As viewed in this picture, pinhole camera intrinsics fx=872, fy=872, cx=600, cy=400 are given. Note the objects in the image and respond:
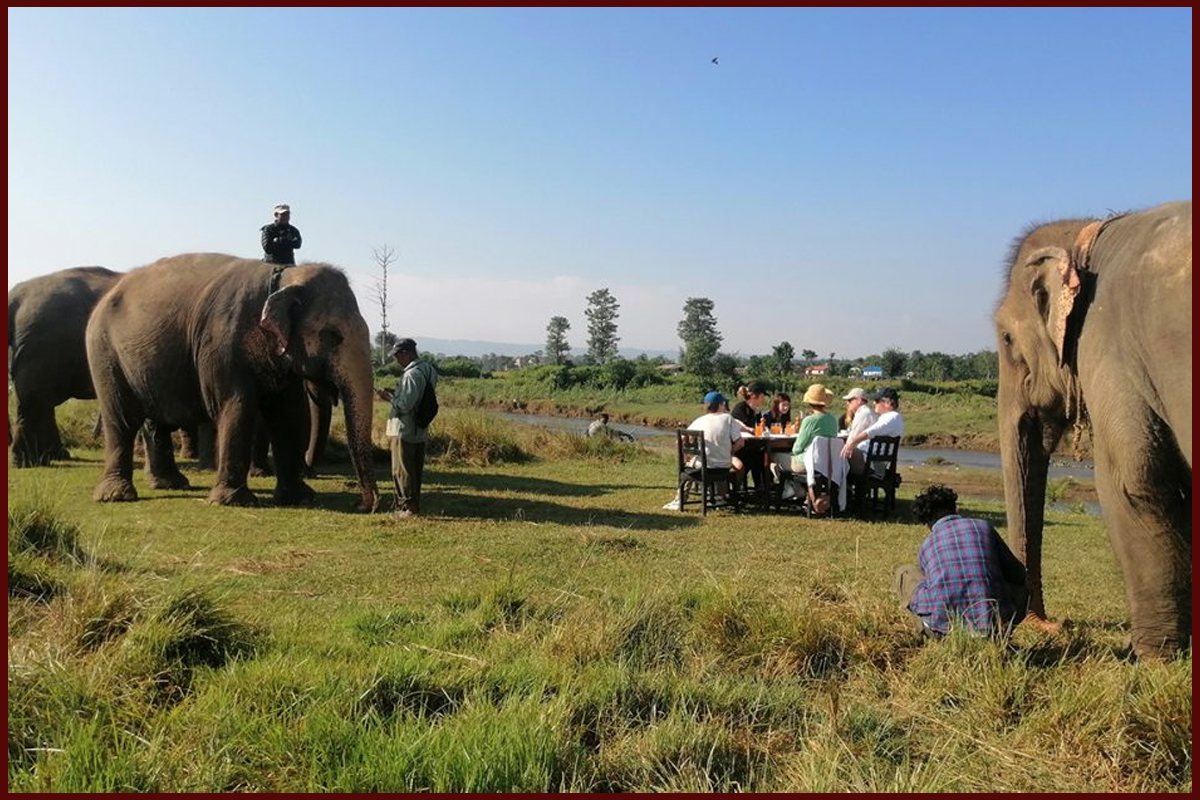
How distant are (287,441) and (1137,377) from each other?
9.16m

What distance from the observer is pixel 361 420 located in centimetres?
953

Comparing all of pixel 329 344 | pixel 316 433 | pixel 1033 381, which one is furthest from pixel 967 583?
pixel 316 433

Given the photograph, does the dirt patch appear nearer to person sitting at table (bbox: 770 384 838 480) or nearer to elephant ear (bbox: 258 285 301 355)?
elephant ear (bbox: 258 285 301 355)

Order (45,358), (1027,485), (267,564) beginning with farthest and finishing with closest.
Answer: (45,358)
(267,564)
(1027,485)

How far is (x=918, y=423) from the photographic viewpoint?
38406 millimetres

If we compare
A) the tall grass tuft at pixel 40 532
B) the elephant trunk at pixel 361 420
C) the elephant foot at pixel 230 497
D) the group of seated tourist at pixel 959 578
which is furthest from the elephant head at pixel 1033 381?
the elephant foot at pixel 230 497

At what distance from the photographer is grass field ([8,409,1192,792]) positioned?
10.7ft

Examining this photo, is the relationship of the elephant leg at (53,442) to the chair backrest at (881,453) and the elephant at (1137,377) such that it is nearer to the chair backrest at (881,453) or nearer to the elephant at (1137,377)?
the chair backrest at (881,453)

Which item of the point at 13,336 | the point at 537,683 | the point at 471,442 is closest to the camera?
the point at 537,683

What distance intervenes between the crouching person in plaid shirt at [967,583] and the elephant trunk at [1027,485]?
2.09 feet

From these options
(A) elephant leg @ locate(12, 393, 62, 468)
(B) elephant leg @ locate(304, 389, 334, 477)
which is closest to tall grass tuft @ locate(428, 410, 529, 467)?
(B) elephant leg @ locate(304, 389, 334, 477)

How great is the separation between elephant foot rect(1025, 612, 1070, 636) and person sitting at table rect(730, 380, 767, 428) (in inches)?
289

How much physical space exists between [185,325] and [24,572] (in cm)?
588

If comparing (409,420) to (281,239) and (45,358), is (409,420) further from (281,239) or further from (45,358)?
(45,358)
